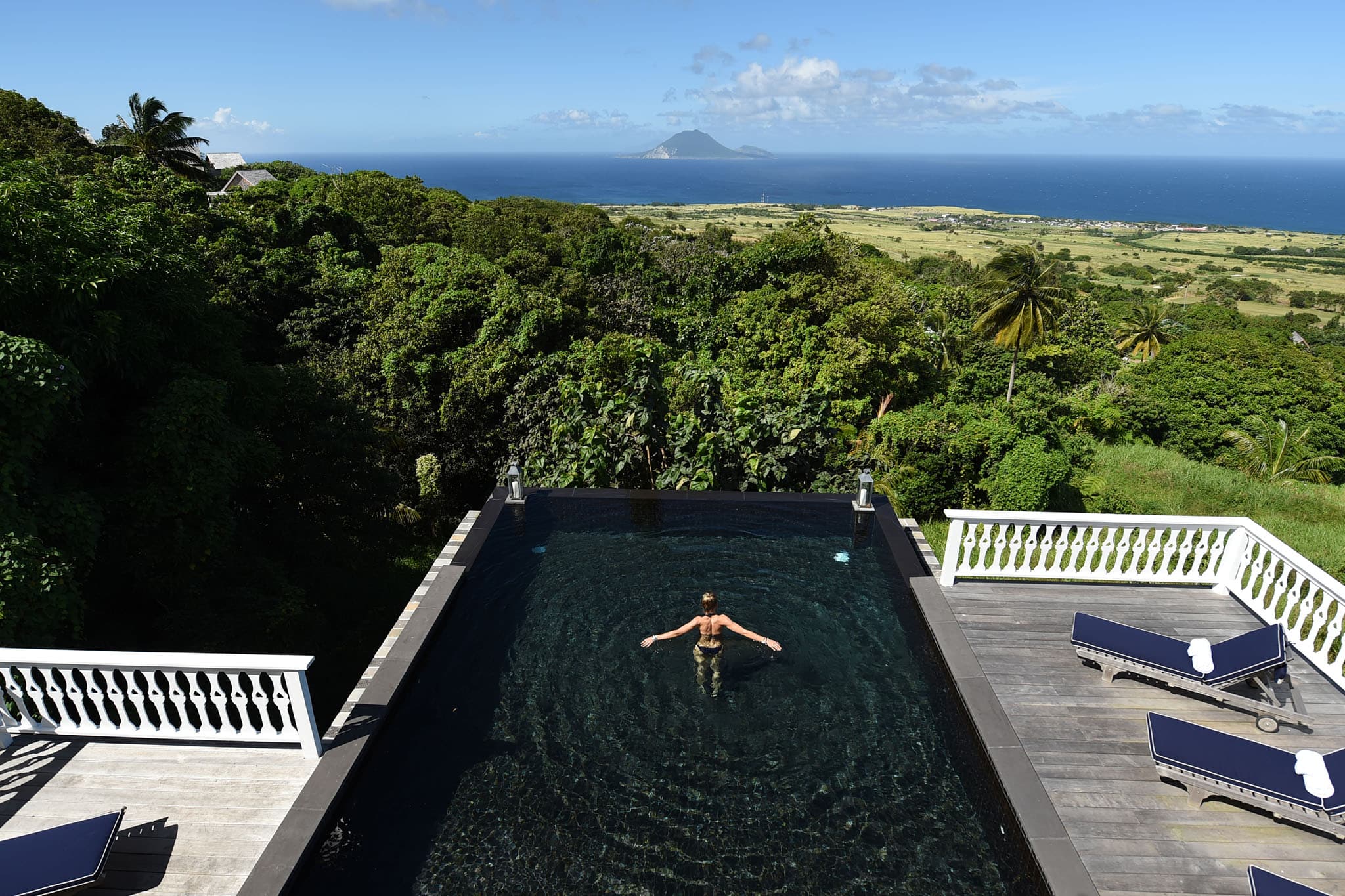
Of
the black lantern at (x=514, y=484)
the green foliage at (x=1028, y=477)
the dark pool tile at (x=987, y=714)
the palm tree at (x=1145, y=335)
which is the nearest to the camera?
the dark pool tile at (x=987, y=714)

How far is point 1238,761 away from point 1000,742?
1.62m

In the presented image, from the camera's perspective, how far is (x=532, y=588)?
29.0 ft

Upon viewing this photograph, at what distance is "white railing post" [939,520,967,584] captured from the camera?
812 cm

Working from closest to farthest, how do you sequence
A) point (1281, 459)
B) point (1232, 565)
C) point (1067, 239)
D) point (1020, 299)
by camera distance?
point (1232, 565), point (1281, 459), point (1020, 299), point (1067, 239)

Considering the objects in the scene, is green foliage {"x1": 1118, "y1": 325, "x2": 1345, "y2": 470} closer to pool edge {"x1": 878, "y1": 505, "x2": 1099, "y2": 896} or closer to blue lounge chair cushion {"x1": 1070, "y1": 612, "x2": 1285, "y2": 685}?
blue lounge chair cushion {"x1": 1070, "y1": 612, "x2": 1285, "y2": 685}

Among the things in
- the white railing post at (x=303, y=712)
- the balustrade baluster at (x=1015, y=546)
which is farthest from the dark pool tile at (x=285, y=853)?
the balustrade baluster at (x=1015, y=546)

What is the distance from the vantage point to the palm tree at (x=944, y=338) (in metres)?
30.2

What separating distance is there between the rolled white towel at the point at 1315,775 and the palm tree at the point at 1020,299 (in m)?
19.2

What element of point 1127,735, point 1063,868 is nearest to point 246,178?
point 1127,735

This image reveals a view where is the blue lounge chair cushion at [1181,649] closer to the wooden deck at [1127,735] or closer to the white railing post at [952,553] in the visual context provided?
the wooden deck at [1127,735]

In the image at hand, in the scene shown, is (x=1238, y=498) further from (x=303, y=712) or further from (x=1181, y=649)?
(x=303, y=712)

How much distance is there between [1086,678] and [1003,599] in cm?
137

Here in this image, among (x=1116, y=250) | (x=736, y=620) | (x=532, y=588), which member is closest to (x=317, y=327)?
(x=532, y=588)

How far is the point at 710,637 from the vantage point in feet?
24.5
